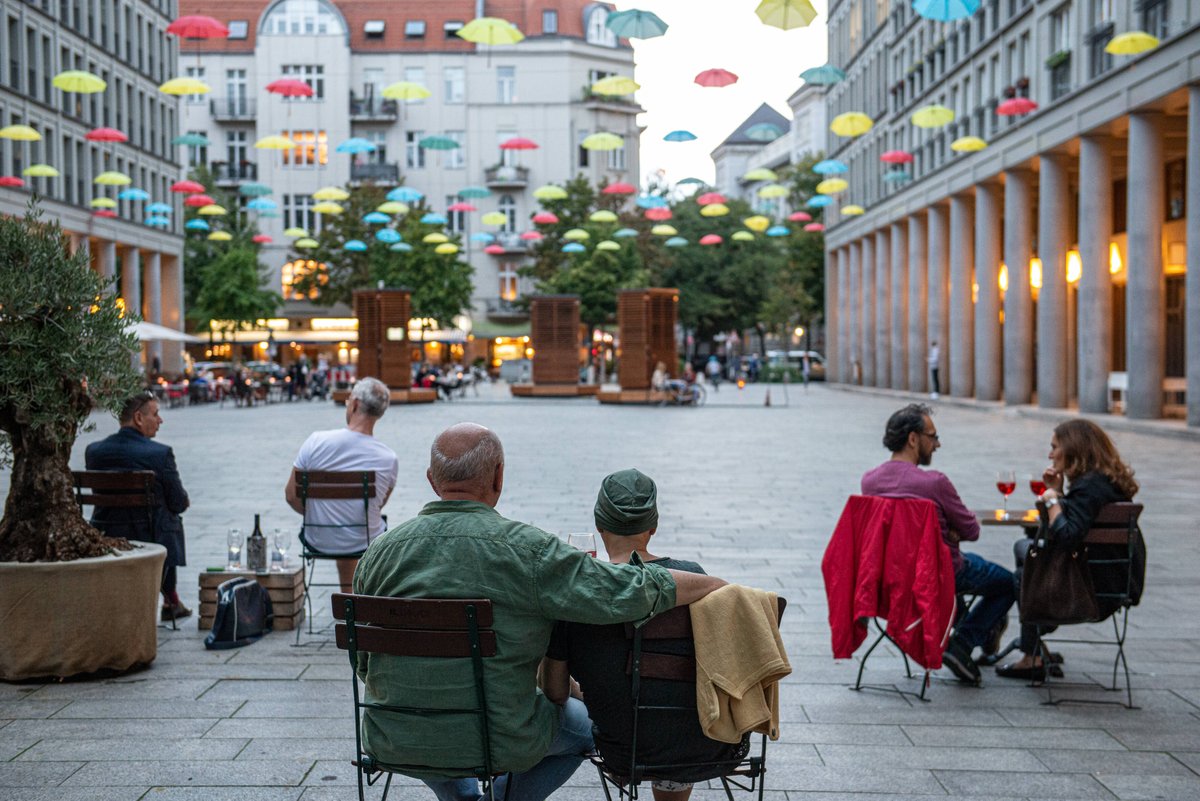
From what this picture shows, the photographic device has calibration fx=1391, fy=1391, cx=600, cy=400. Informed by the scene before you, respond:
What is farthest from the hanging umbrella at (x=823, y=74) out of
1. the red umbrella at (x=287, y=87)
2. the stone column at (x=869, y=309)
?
the stone column at (x=869, y=309)

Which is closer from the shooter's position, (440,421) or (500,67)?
(440,421)

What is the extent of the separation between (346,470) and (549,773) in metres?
4.50

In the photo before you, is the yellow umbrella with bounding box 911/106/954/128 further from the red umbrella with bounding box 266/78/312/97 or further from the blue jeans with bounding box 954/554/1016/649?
the blue jeans with bounding box 954/554/1016/649

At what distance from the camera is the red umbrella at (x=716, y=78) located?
2655cm

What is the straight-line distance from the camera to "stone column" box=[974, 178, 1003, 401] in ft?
139

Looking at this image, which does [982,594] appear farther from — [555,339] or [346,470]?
[555,339]

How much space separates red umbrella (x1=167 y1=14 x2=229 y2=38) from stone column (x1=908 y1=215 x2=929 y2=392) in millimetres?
29554

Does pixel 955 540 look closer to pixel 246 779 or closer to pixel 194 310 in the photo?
pixel 246 779

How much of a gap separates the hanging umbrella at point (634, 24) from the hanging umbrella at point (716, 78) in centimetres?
193

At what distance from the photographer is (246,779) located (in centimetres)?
566

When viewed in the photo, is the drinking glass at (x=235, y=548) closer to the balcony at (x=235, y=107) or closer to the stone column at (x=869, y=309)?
the stone column at (x=869, y=309)

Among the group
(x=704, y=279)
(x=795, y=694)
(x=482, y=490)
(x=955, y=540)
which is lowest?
(x=795, y=694)

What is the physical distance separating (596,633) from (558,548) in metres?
0.33

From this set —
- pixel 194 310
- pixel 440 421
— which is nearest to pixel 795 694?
pixel 440 421
